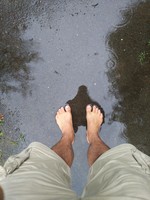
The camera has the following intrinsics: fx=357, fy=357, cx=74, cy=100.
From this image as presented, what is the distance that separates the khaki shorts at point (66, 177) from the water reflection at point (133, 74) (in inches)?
21.2

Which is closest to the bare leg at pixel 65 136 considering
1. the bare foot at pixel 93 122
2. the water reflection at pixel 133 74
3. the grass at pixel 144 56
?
the bare foot at pixel 93 122

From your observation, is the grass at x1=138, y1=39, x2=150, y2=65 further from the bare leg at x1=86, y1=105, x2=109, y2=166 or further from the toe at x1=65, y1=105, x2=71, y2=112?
the toe at x1=65, y1=105, x2=71, y2=112

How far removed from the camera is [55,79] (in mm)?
3562

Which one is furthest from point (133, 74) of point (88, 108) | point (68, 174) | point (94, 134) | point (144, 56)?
point (68, 174)

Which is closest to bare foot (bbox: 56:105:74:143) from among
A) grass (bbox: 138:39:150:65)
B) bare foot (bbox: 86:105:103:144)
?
bare foot (bbox: 86:105:103:144)

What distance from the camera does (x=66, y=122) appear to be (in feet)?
11.3

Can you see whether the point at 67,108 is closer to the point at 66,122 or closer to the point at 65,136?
the point at 66,122

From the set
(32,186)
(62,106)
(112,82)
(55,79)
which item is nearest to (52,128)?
(62,106)

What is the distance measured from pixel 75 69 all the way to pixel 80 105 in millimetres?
360

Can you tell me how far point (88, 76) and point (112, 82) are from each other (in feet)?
0.80

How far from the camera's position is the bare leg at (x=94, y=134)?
3376mm

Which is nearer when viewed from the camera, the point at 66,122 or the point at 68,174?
the point at 68,174

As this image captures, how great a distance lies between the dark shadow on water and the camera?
3531mm

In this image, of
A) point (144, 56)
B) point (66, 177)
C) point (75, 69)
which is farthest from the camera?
point (75, 69)
